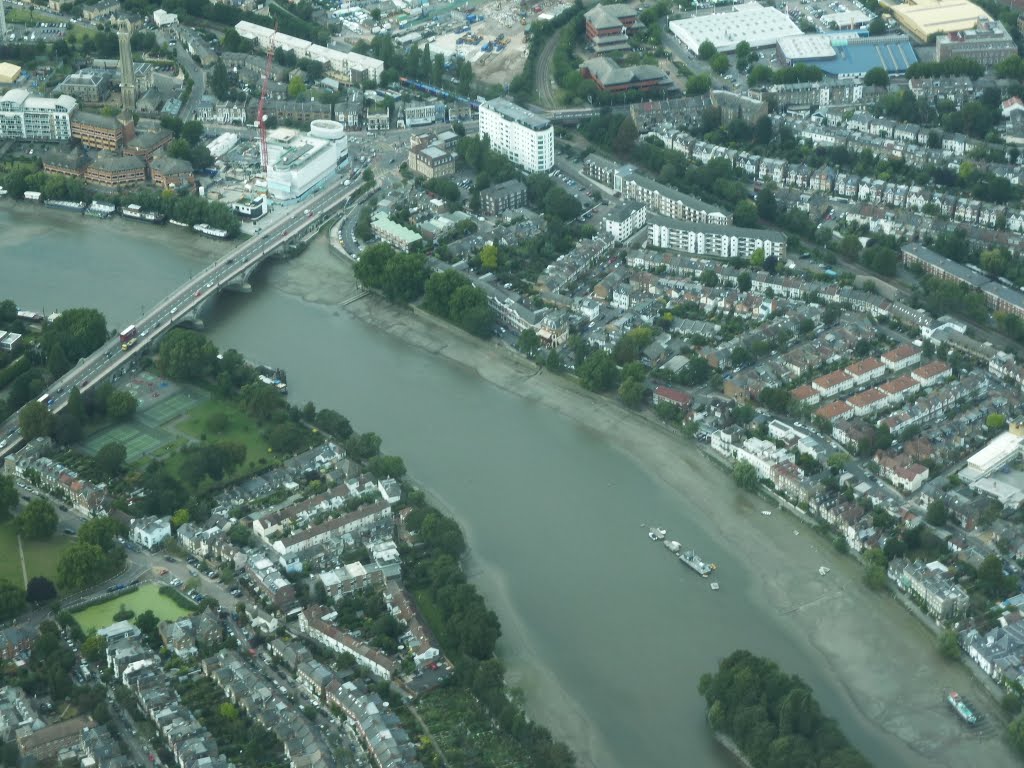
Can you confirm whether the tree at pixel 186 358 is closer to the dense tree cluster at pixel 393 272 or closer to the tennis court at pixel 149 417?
the tennis court at pixel 149 417

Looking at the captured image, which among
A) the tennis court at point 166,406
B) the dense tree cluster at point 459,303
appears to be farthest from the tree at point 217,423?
the dense tree cluster at point 459,303

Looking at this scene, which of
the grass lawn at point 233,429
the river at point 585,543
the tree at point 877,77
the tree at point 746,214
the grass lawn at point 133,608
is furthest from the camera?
the tree at point 877,77

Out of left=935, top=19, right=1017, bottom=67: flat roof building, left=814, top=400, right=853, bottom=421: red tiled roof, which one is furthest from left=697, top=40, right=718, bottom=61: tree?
left=814, top=400, right=853, bottom=421: red tiled roof

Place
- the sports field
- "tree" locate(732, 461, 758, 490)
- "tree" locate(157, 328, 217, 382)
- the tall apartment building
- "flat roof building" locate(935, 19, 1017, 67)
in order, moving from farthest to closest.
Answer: "flat roof building" locate(935, 19, 1017, 67) < the tall apartment building < "tree" locate(157, 328, 217, 382) < the sports field < "tree" locate(732, 461, 758, 490)

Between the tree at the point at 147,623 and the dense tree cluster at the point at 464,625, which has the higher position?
the dense tree cluster at the point at 464,625

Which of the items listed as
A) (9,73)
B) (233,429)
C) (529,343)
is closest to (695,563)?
(529,343)

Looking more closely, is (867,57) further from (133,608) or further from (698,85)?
(133,608)

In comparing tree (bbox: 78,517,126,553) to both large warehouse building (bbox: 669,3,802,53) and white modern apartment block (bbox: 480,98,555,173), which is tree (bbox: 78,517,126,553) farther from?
large warehouse building (bbox: 669,3,802,53)
